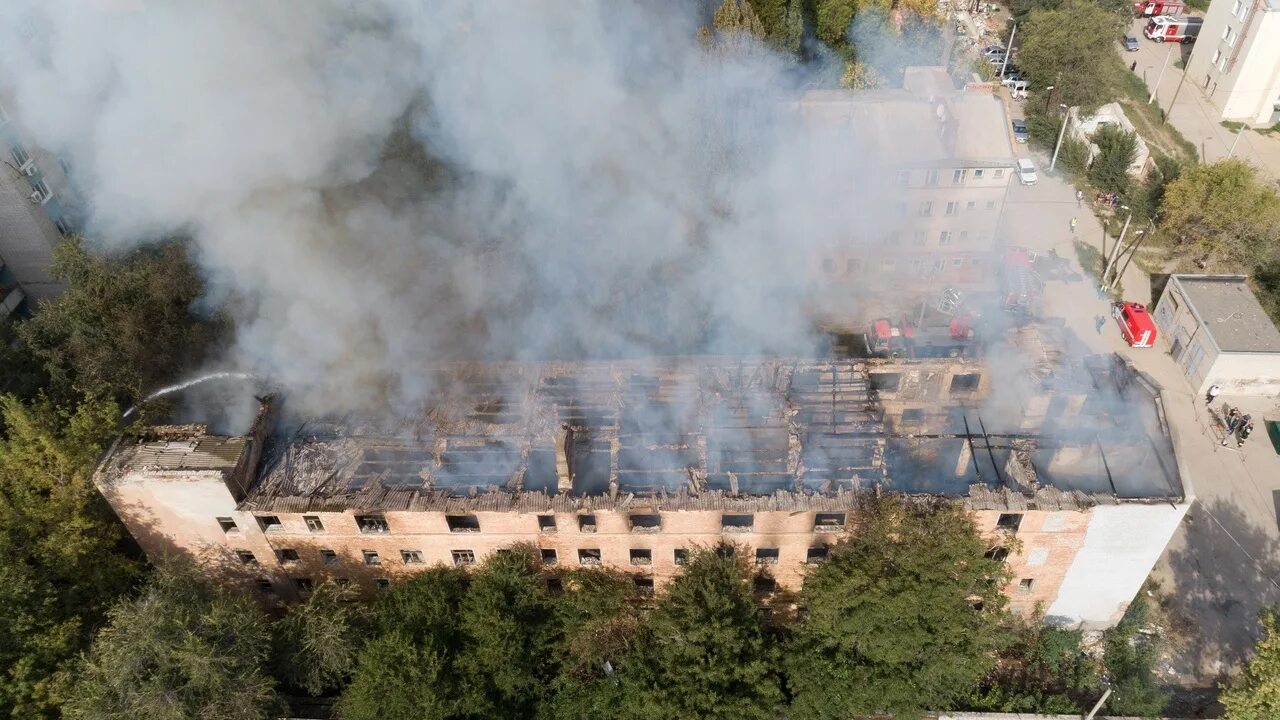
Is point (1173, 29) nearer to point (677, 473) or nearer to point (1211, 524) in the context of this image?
point (1211, 524)

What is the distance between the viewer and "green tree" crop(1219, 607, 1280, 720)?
1916cm

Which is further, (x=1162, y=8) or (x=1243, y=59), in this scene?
(x=1162, y=8)

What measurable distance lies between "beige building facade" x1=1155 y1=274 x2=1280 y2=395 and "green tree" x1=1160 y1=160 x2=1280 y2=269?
2236 millimetres

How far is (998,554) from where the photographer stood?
67.6ft

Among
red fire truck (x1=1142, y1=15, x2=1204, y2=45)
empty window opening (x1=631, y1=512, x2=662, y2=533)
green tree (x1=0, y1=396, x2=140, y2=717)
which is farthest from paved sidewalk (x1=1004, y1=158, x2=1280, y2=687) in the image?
green tree (x1=0, y1=396, x2=140, y2=717)

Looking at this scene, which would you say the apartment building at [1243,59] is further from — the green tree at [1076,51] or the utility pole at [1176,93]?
the green tree at [1076,51]

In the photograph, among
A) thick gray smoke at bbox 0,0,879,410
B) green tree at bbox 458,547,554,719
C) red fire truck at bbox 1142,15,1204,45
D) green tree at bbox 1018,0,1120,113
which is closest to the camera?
green tree at bbox 458,547,554,719

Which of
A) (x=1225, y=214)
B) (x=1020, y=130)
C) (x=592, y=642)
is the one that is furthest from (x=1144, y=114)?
(x=592, y=642)

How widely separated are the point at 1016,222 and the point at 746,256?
1811 cm

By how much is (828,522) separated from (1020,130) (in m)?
34.6

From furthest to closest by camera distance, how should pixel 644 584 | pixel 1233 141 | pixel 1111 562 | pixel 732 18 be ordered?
1. pixel 1233 141
2. pixel 732 18
3. pixel 644 584
4. pixel 1111 562

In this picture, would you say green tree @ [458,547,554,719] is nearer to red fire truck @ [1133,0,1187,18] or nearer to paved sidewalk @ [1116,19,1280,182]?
paved sidewalk @ [1116,19,1280,182]

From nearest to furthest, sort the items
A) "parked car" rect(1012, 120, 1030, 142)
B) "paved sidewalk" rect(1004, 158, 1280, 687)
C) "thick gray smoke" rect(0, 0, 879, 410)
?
"thick gray smoke" rect(0, 0, 879, 410), "paved sidewalk" rect(1004, 158, 1280, 687), "parked car" rect(1012, 120, 1030, 142)

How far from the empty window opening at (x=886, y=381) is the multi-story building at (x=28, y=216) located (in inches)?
1130
